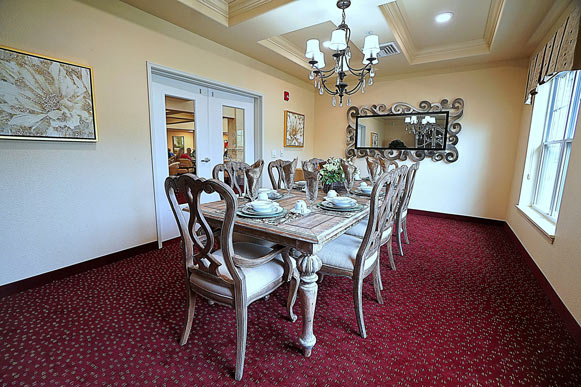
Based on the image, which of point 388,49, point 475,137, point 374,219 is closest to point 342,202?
point 374,219

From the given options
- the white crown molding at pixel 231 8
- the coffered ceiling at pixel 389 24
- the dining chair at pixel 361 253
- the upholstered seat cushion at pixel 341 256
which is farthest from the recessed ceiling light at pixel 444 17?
the upholstered seat cushion at pixel 341 256

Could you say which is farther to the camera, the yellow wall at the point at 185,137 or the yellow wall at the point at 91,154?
the yellow wall at the point at 185,137

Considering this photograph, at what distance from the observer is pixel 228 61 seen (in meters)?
3.58

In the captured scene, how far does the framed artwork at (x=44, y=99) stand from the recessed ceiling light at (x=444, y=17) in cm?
373

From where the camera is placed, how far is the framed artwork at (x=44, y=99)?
194 cm

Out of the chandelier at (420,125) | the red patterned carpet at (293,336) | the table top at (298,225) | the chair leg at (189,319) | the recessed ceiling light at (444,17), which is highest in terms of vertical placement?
the recessed ceiling light at (444,17)

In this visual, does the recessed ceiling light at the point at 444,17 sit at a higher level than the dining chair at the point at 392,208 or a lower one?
higher

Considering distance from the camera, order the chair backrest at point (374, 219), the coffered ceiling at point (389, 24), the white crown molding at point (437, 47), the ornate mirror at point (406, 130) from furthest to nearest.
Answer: the ornate mirror at point (406, 130)
the white crown molding at point (437, 47)
the coffered ceiling at point (389, 24)
the chair backrest at point (374, 219)

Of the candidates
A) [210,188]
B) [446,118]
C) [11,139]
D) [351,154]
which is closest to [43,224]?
[11,139]

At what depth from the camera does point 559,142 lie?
257 centimetres

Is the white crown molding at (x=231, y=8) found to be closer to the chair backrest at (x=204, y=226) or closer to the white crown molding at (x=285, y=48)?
the white crown molding at (x=285, y=48)

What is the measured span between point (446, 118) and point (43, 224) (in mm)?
5369

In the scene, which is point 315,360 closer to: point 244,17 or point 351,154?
point 244,17

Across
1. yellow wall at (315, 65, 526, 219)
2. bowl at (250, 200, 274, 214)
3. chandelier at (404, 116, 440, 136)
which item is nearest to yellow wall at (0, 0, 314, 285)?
bowl at (250, 200, 274, 214)
